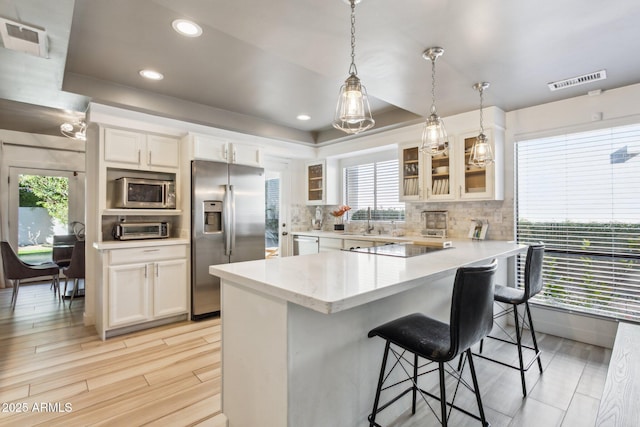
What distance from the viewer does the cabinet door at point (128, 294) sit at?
3.15m

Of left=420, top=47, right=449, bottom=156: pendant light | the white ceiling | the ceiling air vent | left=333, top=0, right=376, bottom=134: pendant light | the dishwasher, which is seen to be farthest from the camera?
the dishwasher

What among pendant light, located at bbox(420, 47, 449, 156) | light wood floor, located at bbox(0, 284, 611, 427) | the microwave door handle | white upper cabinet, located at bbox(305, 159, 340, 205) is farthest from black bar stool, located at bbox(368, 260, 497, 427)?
white upper cabinet, located at bbox(305, 159, 340, 205)

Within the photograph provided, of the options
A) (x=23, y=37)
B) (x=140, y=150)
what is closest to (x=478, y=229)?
(x=140, y=150)

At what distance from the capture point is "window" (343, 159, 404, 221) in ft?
15.6

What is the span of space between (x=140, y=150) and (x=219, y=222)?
3.86 ft

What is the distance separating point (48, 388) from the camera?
2.24m

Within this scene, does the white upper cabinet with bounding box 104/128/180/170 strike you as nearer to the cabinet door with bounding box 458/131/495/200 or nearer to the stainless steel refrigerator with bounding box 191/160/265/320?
the stainless steel refrigerator with bounding box 191/160/265/320

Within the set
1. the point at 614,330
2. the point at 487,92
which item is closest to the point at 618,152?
the point at 487,92

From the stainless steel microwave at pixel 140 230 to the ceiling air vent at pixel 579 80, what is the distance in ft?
13.9

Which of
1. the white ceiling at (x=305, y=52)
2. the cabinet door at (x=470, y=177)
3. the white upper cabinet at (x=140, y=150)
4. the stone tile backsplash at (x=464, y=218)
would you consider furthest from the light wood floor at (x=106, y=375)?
the cabinet door at (x=470, y=177)

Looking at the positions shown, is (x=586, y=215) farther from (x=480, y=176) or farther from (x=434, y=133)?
(x=434, y=133)

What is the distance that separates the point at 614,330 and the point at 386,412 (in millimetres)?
2552

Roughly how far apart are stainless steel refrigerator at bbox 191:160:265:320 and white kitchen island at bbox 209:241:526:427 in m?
2.06

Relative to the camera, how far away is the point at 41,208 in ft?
18.8
